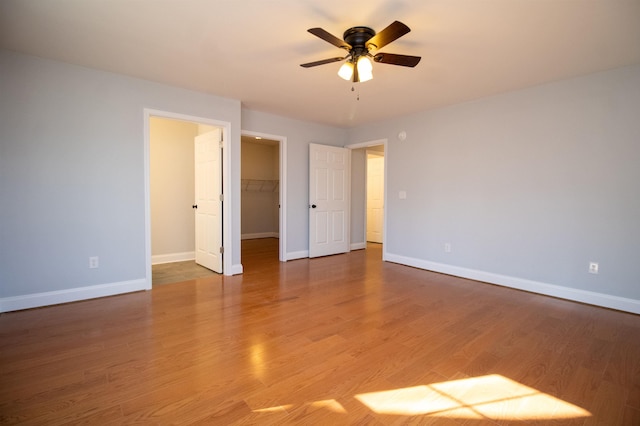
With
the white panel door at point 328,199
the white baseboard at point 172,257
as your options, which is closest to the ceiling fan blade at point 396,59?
the white panel door at point 328,199

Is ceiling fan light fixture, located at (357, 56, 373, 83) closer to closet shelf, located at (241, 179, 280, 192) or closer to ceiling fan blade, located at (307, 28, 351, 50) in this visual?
ceiling fan blade, located at (307, 28, 351, 50)

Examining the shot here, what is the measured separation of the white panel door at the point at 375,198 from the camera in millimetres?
7688

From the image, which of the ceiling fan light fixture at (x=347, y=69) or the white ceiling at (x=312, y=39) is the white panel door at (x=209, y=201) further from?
the ceiling fan light fixture at (x=347, y=69)

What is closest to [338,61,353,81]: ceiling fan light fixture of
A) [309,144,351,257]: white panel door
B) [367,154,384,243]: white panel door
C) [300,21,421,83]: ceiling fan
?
[300,21,421,83]: ceiling fan

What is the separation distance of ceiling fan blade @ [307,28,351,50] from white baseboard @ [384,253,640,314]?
3.47 m

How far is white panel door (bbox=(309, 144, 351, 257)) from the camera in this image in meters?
5.68

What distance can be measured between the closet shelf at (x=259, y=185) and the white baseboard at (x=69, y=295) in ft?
15.1

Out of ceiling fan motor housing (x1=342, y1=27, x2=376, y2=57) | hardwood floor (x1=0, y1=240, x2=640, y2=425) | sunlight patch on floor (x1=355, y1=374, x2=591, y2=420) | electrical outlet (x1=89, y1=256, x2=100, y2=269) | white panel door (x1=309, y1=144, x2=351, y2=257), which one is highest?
ceiling fan motor housing (x1=342, y1=27, x2=376, y2=57)

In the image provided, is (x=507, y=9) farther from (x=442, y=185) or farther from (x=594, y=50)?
(x=442, y=185)

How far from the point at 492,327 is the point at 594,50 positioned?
2.70 meters

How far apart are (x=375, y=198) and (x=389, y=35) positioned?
5796 millimetres

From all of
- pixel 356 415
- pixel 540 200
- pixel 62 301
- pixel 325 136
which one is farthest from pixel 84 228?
pixel 540 200

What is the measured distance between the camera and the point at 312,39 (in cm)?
264

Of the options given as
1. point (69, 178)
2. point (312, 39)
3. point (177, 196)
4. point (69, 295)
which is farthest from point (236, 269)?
point (312, 39)
